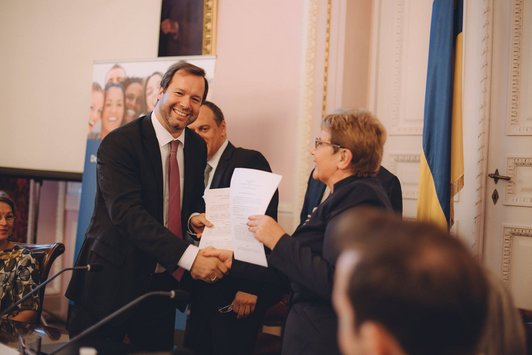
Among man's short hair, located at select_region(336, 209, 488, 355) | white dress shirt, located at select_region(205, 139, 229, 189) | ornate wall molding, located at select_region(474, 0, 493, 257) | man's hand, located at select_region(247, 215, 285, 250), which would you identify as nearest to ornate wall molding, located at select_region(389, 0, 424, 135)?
ornate wall molding, located at select_region(474, 0, 493, 257)

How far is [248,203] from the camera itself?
7.65 feet

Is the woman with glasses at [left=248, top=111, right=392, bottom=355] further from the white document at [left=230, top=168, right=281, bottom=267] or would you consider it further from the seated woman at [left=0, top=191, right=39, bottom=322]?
the seated woman at [left=0, top=191, right=39, bottom=322]

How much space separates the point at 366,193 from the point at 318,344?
500mm

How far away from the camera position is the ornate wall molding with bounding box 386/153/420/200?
387 cm

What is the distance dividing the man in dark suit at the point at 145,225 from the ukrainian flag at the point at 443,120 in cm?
133

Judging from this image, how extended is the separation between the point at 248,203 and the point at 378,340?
1.46 m

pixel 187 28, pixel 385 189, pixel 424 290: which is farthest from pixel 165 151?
pixel 187 28

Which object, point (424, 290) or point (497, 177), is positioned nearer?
point (424, 290)

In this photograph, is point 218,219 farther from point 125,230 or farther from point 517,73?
point 517,73

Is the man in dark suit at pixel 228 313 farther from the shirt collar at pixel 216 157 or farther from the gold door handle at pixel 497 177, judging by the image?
the gold door handle at pixel 497 177

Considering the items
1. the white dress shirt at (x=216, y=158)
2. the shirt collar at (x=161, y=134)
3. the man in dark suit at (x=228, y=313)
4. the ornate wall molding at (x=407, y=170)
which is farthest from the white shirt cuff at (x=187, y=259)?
the ornate wall molding at (x=407, y=170)

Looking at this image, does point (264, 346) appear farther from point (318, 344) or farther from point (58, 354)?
point (58, 354)

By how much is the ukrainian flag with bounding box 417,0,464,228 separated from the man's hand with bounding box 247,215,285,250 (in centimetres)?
141

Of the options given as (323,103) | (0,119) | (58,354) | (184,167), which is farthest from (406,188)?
(0,119)
